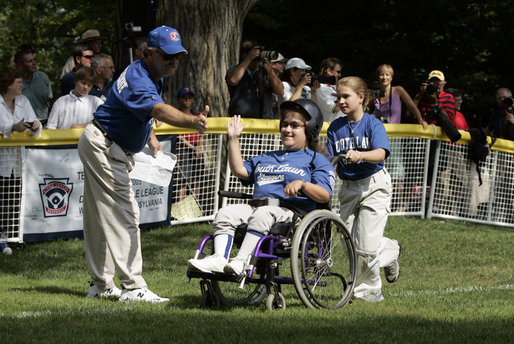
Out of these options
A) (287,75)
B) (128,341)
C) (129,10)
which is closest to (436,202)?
(287,75)

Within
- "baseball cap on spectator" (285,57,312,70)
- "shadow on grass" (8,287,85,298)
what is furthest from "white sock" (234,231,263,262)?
"baseball cap on spectator" (285,57,312,70)

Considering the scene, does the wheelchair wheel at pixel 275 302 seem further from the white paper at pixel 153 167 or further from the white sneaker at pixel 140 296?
the white paper at pixel 153 167

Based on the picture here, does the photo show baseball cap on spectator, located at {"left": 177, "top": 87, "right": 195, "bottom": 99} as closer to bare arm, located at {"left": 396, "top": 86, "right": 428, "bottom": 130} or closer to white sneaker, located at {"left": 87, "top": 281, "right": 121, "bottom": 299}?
bare arm, located at {"left": 396, "top": 86, "right": 428, "bottom": 130}

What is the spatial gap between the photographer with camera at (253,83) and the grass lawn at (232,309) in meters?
1.97

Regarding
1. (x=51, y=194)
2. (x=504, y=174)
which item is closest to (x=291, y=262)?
(x=51, y=194)

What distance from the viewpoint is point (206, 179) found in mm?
11680

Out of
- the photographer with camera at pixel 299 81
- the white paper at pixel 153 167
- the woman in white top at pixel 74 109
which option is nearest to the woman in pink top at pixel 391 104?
the photographer with camera at pixel 299 81

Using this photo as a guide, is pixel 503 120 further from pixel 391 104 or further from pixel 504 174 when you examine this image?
pixel 391 104

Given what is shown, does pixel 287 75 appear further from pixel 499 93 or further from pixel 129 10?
pixel 499 93

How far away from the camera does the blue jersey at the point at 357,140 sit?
7215 mm

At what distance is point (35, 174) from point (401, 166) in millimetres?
5547

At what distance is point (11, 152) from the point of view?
10.0 m

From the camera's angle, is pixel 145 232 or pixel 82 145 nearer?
pixel 82 145

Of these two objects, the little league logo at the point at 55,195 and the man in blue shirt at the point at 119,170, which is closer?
the man in blue shirt at the point at 119,170
